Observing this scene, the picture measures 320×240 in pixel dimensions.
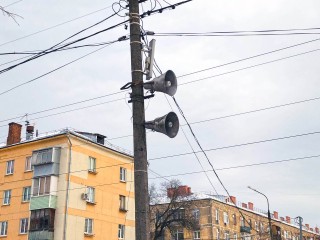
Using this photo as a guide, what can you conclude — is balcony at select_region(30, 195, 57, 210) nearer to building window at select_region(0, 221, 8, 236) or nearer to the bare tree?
building window at select_region(0, 221, 8, 236)

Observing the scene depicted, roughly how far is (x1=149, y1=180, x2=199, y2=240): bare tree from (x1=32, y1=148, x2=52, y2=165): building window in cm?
2107

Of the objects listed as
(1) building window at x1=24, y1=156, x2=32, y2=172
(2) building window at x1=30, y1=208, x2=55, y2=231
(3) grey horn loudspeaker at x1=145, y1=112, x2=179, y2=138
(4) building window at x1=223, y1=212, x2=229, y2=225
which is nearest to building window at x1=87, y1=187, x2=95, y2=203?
(2) building window at x1=30, y1=208, x2=55, y2=231

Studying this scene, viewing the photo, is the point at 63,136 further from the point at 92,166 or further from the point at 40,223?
the point at 40,223

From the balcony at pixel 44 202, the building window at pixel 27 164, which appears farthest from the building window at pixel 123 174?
the building window at pixel 27 164

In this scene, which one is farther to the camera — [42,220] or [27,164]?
[27,164]

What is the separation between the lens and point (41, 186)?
3906 cm

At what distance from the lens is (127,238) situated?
147 ft

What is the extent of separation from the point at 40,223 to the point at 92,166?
6524mm

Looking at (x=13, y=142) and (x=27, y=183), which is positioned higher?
(x=13, y=142)

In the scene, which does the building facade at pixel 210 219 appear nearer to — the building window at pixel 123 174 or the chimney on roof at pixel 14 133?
the building window at pixel 123 174

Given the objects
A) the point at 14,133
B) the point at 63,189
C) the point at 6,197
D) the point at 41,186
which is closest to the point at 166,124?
the point at 63,189

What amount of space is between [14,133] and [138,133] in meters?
38.7

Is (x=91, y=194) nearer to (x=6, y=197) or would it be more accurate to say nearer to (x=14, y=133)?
(x=6, y=197)

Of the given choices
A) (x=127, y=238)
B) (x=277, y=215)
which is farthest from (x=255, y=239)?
(x=127, y=238)
